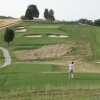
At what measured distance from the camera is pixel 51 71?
3747 cm

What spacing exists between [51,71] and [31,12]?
3913 inches

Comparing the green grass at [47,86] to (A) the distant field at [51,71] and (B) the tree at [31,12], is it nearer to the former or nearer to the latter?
(A) the distant field at [51,71]

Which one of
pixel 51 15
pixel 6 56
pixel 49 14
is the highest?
pixel 6 56

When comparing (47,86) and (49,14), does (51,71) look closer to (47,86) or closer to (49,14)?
(47,86)

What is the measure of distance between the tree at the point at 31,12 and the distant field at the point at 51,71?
53212mm

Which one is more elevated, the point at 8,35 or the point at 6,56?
the point at 8,35

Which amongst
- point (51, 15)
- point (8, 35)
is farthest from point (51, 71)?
point (51, 15)

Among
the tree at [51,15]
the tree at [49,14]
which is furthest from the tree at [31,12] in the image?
the tree at [51,15]

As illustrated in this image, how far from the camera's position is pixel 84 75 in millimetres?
33219

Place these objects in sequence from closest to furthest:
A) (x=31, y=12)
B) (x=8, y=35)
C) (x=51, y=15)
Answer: (x=8, y=35) < (x=31, y=12) < (x=51, y=15)

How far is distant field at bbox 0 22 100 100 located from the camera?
73.3ft

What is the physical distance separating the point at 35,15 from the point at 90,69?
9829cm

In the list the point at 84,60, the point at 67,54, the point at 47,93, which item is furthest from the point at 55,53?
the point at 47,93

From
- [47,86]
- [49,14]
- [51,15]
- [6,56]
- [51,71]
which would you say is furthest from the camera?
[49,14]
